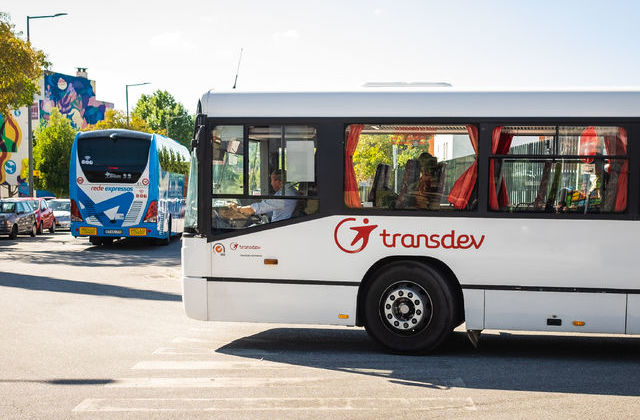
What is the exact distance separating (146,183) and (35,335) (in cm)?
1386

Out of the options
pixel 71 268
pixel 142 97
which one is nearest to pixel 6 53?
pixel 71 268

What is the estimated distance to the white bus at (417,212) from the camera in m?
7.88

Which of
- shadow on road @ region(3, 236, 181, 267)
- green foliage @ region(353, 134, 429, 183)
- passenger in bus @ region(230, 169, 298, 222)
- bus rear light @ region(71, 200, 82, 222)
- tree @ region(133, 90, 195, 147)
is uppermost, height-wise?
tree @ region(133, 90, 195, 147)

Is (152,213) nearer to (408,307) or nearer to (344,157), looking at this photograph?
(344,157)

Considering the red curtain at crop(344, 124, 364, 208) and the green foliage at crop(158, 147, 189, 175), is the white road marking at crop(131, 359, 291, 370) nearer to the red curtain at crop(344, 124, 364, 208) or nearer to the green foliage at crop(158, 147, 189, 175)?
the red curtain at crop(344, 124, 364, 208)

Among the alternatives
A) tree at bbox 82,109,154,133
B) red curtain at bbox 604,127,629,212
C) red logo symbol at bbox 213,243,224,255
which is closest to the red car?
tree at bbox 82,109,154,133

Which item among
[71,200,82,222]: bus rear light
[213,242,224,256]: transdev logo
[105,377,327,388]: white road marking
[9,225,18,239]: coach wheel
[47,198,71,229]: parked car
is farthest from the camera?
[47,198,71,229]: parked car

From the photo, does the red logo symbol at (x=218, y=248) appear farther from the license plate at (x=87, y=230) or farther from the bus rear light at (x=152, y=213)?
the license plate at (x=87, y=230)

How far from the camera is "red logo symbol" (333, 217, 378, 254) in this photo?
26.6ft

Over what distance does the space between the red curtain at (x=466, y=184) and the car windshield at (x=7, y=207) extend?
2601 centimetres

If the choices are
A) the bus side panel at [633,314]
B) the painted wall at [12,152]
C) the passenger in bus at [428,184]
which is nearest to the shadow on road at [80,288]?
the passenger in bus at [428,184]

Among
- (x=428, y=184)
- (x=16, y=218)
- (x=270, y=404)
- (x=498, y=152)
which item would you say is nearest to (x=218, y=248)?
(x=428, y=184)

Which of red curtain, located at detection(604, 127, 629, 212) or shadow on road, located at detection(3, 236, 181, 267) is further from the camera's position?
shadow on road, located at detection(3, 236, 181, 267)

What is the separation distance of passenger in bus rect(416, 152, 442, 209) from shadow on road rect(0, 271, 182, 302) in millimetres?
5706
